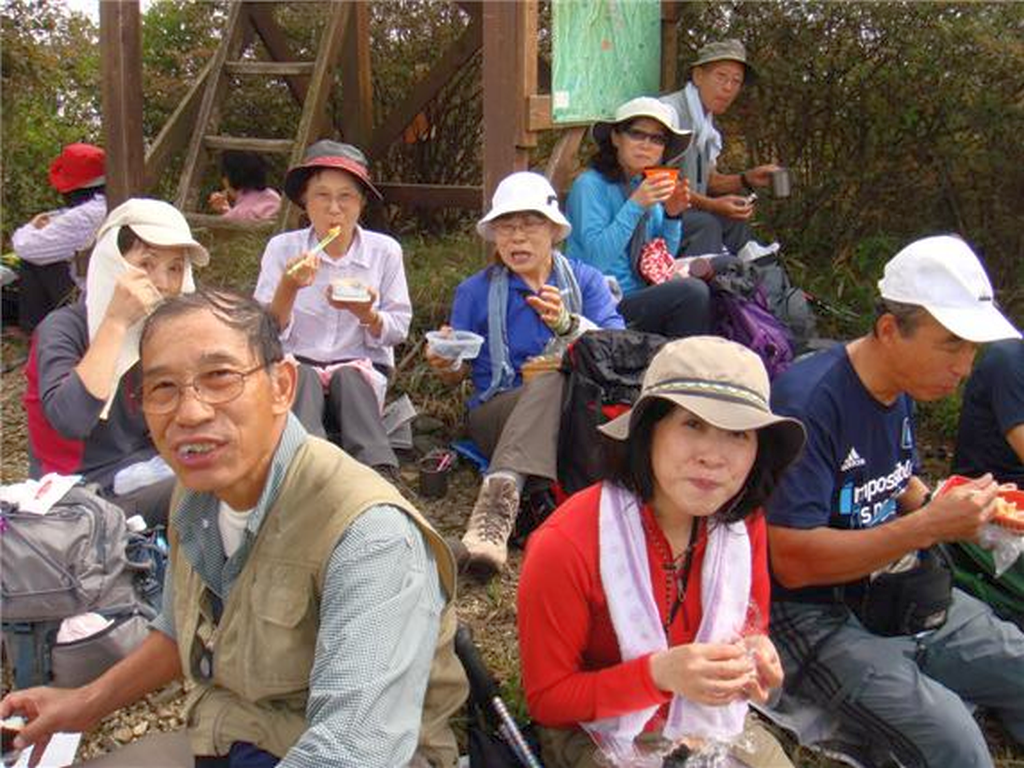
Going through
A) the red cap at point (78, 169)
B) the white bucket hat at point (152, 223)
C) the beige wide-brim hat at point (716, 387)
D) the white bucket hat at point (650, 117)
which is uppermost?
the white bucket hat at point (650, 117)

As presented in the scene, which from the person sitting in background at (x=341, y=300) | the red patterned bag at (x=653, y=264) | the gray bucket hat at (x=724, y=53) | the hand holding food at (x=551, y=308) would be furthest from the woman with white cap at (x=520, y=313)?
the gray bucket hat at (x=724, y=53)

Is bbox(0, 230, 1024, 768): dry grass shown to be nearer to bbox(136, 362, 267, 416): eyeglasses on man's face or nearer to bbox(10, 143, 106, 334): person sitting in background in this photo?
bbox(10, 143, 106, 334): person sitting in background

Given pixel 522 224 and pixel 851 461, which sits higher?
pixel 522 224

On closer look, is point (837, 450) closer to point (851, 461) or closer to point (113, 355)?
point (851, 461)

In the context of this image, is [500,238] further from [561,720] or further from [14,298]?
[14,298]

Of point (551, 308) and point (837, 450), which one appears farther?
point (551, 308)

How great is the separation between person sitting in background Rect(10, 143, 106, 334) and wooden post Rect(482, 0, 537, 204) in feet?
9.08

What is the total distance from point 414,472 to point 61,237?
10.2ft

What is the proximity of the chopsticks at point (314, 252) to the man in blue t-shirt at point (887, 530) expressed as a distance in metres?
1.77

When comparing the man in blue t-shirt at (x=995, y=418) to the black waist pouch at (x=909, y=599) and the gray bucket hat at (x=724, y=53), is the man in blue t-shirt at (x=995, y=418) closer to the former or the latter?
the black waist pouch at (x=909, y=599)

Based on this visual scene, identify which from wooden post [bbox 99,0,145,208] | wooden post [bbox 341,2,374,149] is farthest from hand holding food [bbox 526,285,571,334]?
wooden post [bbox 341,2,374,149]

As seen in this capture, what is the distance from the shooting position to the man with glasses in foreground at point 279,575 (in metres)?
1.66

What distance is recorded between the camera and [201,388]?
5.73 ft

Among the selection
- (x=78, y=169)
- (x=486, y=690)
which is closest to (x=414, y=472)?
(x=486, y=690)
